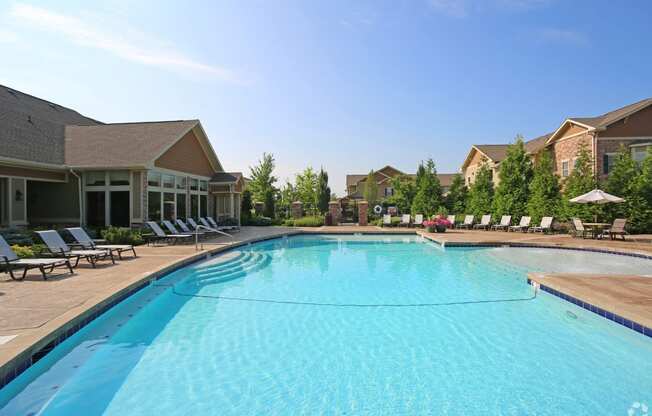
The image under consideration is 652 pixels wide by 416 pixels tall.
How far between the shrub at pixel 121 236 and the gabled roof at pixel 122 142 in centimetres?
263

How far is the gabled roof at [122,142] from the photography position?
14594 millimetres

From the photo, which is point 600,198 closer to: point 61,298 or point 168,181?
point 61,298

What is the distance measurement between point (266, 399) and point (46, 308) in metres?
3.85

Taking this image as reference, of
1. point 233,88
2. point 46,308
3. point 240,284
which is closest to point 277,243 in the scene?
point 233,88

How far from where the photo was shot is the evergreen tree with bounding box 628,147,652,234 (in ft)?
57.6

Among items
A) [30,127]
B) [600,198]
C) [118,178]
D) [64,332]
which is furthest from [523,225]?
[30,127]

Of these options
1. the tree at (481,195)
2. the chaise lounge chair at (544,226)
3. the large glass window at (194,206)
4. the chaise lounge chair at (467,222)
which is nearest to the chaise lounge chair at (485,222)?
the chaise lounge chair at (467,222)

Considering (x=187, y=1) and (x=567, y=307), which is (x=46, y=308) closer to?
(x=567, y=307)

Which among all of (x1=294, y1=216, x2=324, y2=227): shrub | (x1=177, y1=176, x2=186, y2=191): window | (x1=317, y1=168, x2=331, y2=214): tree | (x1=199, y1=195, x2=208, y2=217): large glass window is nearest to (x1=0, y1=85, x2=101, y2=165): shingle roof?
(x1=177, y1=176, x2=186, y2=191): window

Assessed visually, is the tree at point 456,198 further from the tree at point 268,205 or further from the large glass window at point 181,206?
the large glass window at point 181,206

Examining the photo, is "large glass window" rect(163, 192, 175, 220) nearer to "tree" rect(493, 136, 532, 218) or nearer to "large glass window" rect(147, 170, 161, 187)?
"large glass window" rect(147, 170, 161, 187)

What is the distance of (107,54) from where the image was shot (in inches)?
522

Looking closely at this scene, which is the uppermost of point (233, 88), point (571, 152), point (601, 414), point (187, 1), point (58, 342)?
point (187, 1)

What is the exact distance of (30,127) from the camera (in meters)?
15.0
